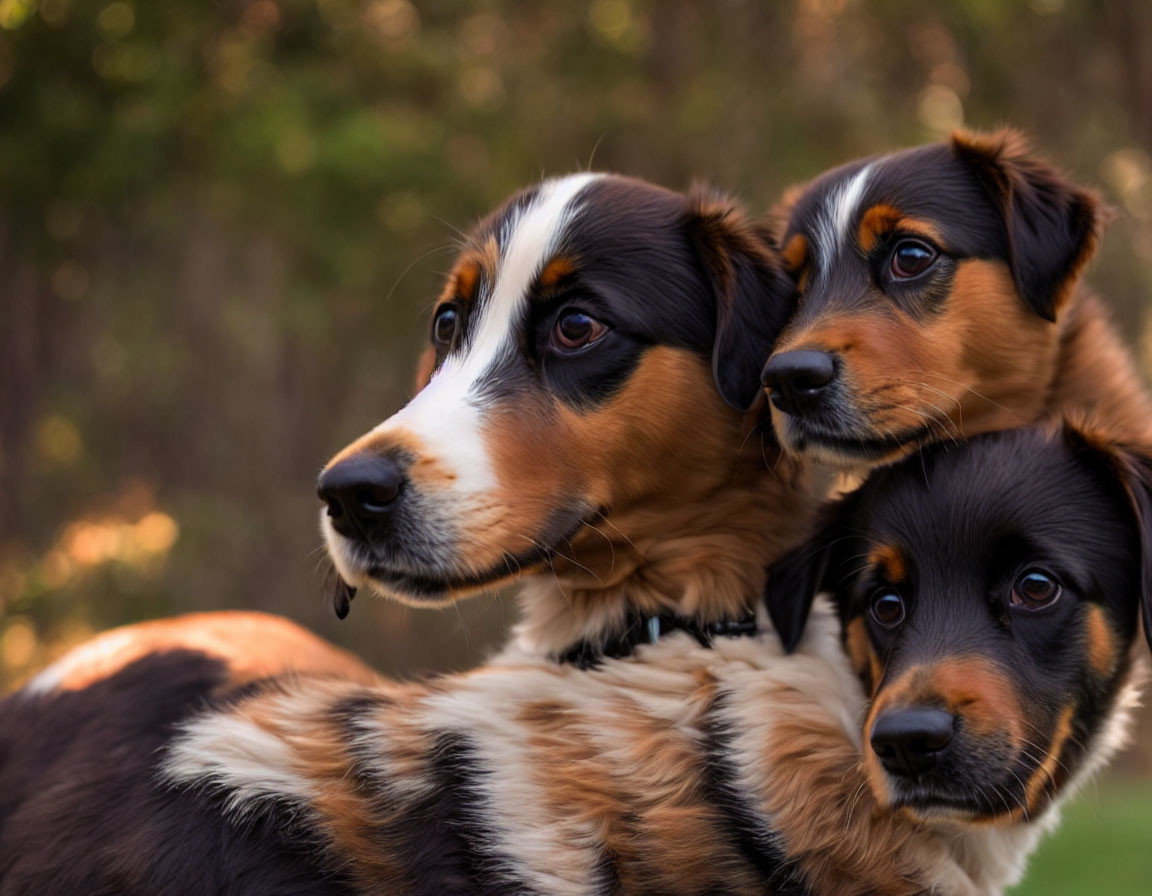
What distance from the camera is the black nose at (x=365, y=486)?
11.7ft

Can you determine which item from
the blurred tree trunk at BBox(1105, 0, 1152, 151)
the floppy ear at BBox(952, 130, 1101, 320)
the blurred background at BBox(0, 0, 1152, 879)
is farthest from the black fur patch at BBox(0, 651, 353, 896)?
the blurred tree trunk at BBox(1105, 0, 1152, 151)

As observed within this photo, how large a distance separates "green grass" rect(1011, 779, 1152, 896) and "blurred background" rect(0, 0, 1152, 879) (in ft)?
0.24

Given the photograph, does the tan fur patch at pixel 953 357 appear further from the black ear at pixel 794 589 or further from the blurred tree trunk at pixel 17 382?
the blurred tree trunk at pixel 17 382

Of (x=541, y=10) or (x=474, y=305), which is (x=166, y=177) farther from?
(x=474, y=305)

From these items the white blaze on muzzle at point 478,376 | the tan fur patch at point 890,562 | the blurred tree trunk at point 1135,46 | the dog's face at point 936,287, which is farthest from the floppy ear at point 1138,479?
the blurred tree trunk at point 1135,46

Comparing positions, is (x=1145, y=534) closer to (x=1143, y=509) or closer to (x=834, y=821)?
(x=1143, y=509)

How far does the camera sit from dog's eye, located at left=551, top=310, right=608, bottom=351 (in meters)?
3.99

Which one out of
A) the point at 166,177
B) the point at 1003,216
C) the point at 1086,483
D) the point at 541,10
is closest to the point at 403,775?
the point at 1086,483

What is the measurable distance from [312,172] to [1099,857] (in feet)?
28.1

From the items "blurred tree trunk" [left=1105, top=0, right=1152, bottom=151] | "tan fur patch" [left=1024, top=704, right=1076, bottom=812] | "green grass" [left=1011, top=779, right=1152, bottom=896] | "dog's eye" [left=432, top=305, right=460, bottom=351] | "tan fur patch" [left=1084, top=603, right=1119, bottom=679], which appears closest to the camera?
"tan fur patch" [left=1024, top=704, right=1076, bottom=812]

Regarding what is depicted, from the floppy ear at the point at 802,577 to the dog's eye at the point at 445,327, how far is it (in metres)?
1.17

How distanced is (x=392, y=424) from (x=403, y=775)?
89 cm

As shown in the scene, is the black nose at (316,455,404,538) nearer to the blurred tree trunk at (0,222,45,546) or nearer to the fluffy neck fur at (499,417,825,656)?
the fluffy neck fur at (499,417,825,656)

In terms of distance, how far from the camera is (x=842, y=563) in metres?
4.05
